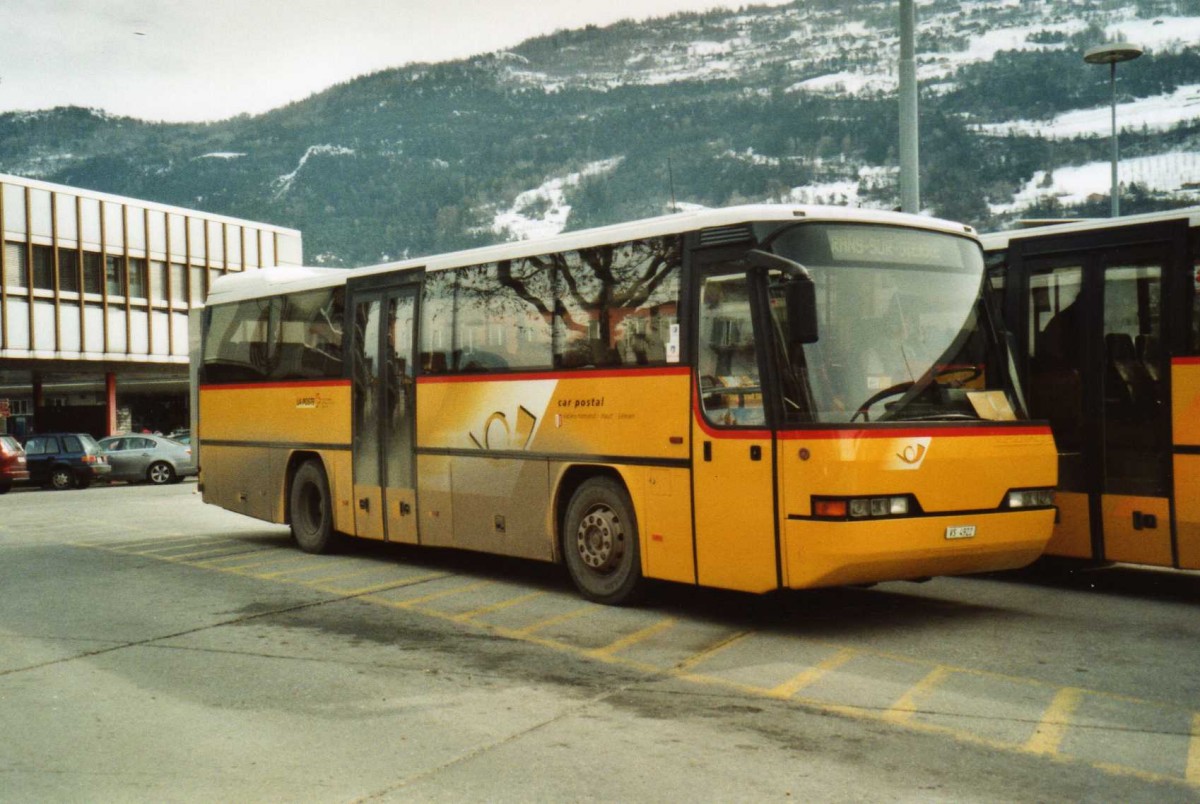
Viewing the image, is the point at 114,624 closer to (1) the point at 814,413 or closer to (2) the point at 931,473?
(1) the point at 814,413

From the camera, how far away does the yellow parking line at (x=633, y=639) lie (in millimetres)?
7812

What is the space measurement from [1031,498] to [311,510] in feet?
27.2

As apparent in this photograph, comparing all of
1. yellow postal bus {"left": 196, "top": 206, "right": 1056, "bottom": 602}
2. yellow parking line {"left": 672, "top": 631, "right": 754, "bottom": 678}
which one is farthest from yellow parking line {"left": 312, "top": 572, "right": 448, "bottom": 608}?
yellow parking line {"left": 672, "top": 631, "right": 754, "bottom": 678}

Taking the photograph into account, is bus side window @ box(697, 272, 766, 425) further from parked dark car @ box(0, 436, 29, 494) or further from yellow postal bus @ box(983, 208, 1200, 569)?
parked dark car @ box(0, 436, 29, 494)

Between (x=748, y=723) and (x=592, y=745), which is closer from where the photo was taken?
(x=592, y=745)

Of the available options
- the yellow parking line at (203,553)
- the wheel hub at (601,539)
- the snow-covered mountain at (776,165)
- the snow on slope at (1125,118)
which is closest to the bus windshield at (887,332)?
the wheel hub at (601,539)

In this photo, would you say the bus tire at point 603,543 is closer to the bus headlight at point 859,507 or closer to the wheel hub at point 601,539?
the wheel hub at point 601,539

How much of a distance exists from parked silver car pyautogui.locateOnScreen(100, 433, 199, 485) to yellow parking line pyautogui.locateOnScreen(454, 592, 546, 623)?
25.9m

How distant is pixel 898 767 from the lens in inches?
206

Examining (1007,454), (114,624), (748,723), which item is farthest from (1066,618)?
(114,624)

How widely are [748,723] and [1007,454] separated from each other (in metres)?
3.34

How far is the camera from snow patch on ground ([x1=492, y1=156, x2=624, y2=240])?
148850 millimetres

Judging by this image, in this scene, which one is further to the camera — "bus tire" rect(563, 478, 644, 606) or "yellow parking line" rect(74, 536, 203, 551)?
"yellow parking line" rect(74, 536, 203, 551)

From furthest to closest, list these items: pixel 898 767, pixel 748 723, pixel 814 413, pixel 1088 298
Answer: pixel 1088 298
pixel 814 413
pixel 748 723
pixel 898 767
